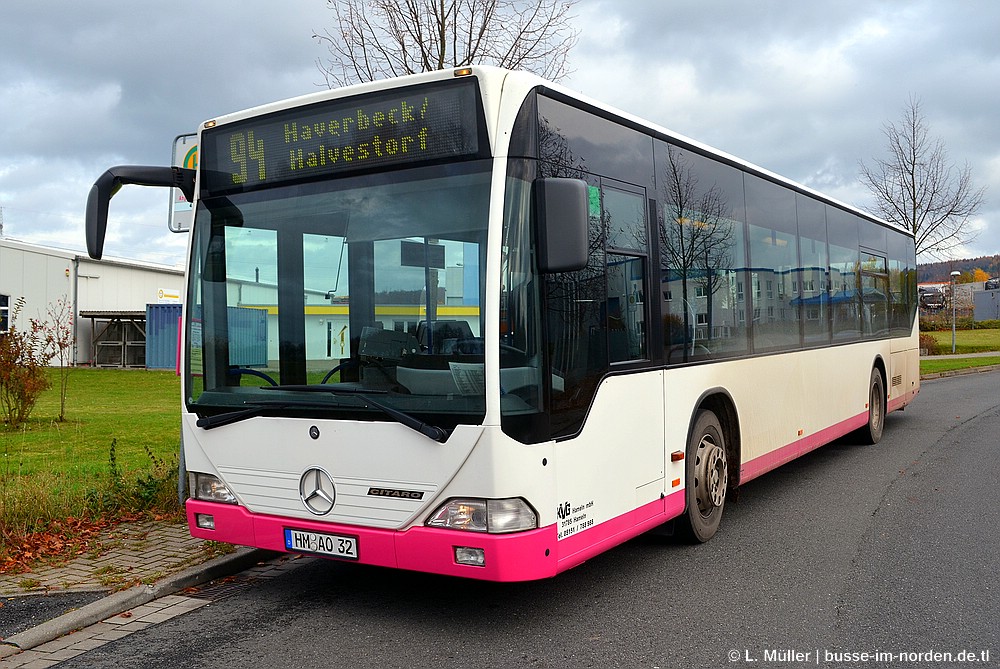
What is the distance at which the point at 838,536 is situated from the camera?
7086 mm

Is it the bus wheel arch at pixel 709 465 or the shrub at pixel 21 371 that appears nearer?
the bus wheel arch at pixel 709 465

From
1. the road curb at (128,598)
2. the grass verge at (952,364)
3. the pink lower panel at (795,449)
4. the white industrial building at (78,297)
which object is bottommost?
the road curb at (128,598)

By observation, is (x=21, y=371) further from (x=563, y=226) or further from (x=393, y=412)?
(x=563, y=226)

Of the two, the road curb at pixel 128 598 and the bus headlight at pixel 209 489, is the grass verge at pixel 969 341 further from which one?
the bus headlight at pixel 209 489

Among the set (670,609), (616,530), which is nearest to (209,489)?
(616,530)

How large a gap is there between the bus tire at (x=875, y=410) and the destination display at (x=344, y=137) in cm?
899

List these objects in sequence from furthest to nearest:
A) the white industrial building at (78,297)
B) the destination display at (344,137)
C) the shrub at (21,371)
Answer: the white industrial building at (78,297) < the shrub at (21,371) < the destination display at (344,137)

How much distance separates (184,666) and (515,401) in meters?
2.15

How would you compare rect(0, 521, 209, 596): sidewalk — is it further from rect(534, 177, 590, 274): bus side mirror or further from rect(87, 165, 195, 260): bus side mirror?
rect(534, 177, 590, 274): bus side mirror

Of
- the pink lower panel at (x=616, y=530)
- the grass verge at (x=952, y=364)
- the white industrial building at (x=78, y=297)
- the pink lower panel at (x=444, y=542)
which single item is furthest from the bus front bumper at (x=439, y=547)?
Answer: the white industrial building at (x=78, y=297)

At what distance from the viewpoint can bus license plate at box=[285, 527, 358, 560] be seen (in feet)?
16.4

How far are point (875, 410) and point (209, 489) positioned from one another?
9786 mm

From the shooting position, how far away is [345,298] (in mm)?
5191

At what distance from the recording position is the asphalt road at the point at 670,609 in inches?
181
